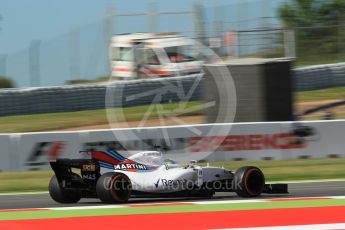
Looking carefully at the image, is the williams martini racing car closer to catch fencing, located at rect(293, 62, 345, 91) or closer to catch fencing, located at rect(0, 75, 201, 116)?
catch fencing, located at rect(0, 75, 201, 116)

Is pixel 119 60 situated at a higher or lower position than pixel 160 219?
higher

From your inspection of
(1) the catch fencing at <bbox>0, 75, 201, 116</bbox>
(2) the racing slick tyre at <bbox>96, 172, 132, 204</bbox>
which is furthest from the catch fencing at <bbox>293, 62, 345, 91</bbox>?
(2) the racing slick tyre at <bbox>96, 172, 132, 204</bbox>

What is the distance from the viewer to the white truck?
27047 mm

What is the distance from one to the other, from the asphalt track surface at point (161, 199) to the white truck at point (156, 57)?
14.7 m

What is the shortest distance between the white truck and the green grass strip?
1710 cm

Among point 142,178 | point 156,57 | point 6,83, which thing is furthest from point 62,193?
point 6,83

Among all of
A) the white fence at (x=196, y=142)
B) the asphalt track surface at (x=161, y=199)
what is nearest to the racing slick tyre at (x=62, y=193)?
the asphalt track surface at (x=161, y=199)

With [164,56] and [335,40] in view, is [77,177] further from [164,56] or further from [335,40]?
[335,40]

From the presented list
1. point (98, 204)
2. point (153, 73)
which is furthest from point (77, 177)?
point (153, 73)

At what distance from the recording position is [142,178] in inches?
406

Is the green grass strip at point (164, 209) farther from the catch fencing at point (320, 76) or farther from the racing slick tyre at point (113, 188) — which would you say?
the catch fencing at point (320, 76)

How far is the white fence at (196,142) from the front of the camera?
16.4 m

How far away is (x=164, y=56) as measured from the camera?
27.1 metres

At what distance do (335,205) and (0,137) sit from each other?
27.7 ft
